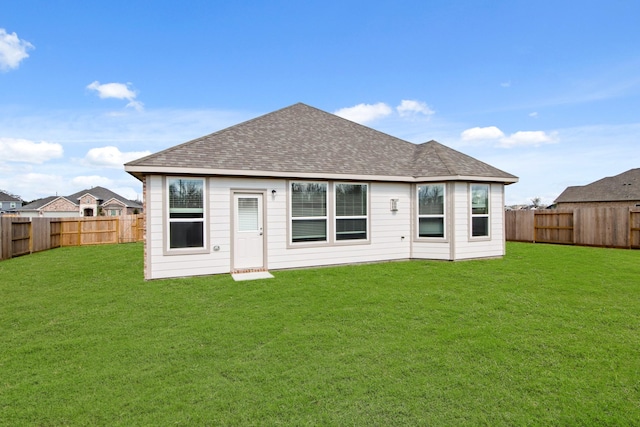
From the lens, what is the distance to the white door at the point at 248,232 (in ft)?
27.2

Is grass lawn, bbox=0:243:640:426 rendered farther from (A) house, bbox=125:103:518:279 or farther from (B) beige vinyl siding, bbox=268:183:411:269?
(B) beige vinyl siding, bbox=268:183:411:269

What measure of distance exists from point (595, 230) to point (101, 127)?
24.9 metres

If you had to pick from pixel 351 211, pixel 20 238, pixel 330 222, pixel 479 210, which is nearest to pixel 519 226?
pixel 479 210

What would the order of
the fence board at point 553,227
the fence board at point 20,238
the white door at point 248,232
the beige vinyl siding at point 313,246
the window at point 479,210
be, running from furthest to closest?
the fence board at point 553,227
the fence board at point 20,238
the window at point 479,210
the white door at point 248,232
the beige vinyl siding at point 313,246

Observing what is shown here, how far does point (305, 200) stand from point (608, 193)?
33.1m

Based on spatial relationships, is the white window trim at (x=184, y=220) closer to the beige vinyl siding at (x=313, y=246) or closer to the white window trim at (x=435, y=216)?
the beige vinyl siding at (x=313, y=246)

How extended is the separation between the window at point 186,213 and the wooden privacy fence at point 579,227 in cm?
1620

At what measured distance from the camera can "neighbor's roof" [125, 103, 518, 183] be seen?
8.00 m

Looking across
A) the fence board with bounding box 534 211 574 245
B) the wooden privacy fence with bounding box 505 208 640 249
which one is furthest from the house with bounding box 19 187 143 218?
the fence board with bounding box 534 211 574 245

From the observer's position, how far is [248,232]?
8.44 meters

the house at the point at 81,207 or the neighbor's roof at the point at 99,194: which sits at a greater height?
the neighbor's roof at the point at 99,194

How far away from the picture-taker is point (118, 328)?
14.8 feet

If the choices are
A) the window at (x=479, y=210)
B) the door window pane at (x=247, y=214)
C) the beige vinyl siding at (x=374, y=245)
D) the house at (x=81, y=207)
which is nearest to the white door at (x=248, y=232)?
the door window pane at (x=247, y=214)

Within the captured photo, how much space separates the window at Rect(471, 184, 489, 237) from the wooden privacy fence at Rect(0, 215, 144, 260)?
16429 millimetres
